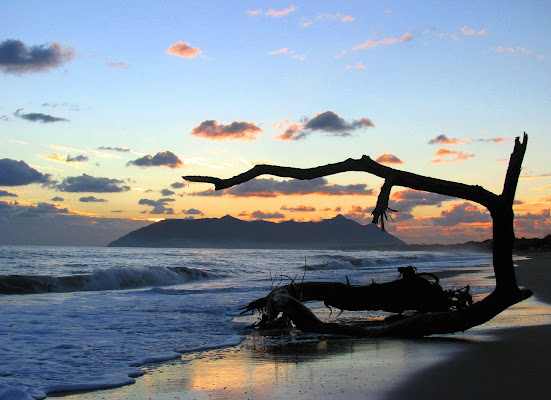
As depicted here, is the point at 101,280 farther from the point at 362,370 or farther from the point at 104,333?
the point at 362,370

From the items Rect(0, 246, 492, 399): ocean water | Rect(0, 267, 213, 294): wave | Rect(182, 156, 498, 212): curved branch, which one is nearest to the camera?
Rect(182, 156, 498, 212): curved branch

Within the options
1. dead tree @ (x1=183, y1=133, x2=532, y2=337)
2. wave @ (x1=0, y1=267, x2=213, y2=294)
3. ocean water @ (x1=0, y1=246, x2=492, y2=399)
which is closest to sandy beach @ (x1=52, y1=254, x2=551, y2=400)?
dead tree @ (x1=183, y1=133, x2=532, y2=337)

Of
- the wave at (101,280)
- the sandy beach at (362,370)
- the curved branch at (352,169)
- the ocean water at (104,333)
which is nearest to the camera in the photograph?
the sandy beach at (362,370)

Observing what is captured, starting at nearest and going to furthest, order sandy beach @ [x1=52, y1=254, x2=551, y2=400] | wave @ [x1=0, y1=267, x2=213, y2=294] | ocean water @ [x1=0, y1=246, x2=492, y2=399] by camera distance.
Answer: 1. sandy beach @ [x1=52, y1=254, x2=551, y2=400]
2. ocean water @ [x1=0, y1=246, x2=492, y2=399]
3. wave @ [x1=0, y1=267, x2=213, y2=294]

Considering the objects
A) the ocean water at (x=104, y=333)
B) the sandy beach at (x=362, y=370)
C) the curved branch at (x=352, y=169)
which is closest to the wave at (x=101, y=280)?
the ocean water at (x=104, y=333)

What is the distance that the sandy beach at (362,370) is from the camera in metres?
5.11

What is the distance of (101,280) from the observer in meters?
23.4

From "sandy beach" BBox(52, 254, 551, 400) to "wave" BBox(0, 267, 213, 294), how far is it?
14.9 m

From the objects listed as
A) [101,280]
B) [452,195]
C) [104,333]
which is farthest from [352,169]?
[101,280]

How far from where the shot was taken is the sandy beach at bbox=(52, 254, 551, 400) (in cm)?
511

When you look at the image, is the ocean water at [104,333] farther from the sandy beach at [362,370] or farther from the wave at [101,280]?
the wave at [101,280]

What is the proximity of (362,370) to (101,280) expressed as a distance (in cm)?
1963

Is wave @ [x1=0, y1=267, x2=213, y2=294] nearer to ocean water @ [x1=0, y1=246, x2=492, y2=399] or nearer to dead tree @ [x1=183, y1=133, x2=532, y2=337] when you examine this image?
ocean water @ [x1=0, y1=246, x2=492, y2=399]

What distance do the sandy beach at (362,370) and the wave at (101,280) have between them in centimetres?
1488
